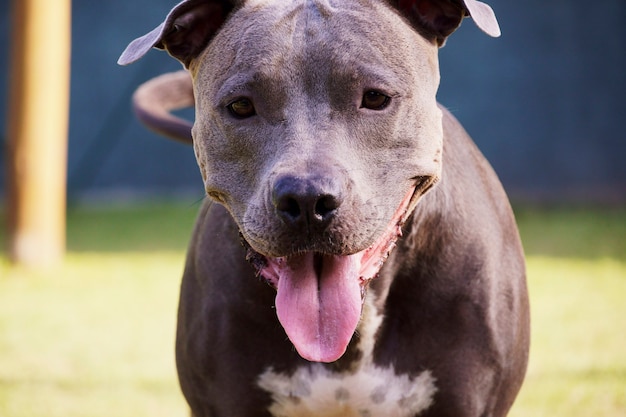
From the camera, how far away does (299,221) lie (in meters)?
2.87

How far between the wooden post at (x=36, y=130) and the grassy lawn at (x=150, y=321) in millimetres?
327

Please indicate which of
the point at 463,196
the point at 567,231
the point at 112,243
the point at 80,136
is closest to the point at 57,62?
the point at 112,243

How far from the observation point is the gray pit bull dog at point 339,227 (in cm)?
300

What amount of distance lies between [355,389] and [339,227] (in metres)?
0.78

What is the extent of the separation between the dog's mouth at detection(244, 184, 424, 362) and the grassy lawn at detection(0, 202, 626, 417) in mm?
1101

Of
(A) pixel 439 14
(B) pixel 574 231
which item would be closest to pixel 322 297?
(A) pixel 439 14

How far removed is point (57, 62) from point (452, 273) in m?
6.39

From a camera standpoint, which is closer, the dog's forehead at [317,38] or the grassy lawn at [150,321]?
the dog's forehead at [317,38]

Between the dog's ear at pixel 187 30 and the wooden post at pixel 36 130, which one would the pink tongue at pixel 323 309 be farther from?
the wooden post at pixel 36 130

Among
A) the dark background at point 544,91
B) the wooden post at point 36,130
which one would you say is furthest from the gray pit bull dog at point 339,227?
the dark background at point 544,91

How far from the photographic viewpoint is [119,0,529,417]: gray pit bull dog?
9.86ft

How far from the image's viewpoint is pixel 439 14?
343cm

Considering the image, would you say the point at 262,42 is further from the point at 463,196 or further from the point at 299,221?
the point at 463,196

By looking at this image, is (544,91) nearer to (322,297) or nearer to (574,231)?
(574,231)
